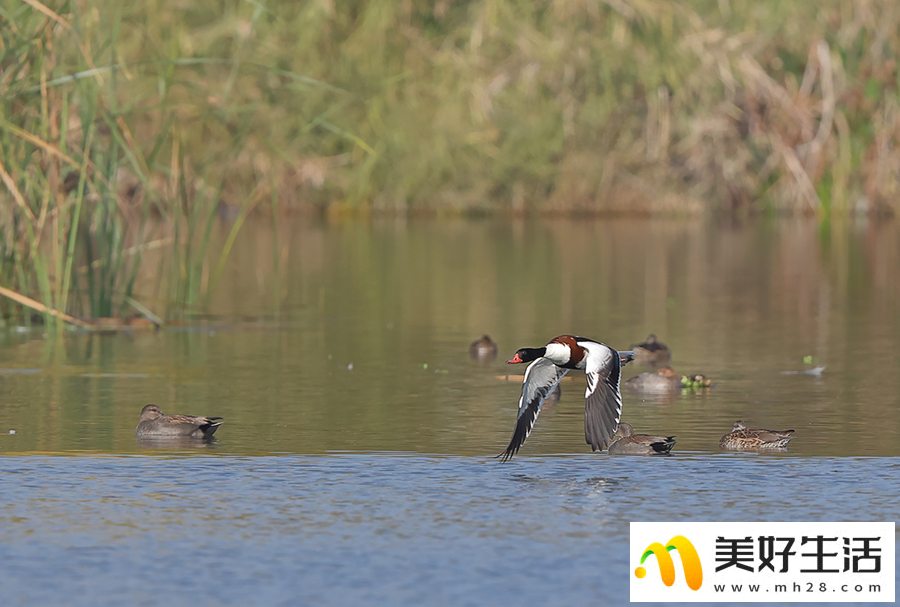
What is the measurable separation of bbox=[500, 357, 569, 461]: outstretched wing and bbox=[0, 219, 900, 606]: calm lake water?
203 mm

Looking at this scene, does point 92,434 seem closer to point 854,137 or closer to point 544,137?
point 544,137

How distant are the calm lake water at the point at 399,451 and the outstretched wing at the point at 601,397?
20cm

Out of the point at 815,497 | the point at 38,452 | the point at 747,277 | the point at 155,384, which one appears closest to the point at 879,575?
the point at 815,497

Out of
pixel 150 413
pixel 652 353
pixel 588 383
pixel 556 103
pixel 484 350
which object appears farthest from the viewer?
pixel 556 103

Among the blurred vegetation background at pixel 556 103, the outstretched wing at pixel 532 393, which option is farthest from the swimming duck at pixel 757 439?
the blurred vegetation background at pixel 556 103

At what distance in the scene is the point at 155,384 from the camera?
503 inches

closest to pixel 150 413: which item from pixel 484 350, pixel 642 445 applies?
pixel 642 445

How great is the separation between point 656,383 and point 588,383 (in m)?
3.42

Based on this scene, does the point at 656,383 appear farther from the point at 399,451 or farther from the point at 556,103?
the point at 556,103

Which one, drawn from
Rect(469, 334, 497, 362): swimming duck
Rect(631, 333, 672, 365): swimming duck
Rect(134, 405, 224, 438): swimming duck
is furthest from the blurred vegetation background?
Rect(134, 405, 224, 438): swimming duck

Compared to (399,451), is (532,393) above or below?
above

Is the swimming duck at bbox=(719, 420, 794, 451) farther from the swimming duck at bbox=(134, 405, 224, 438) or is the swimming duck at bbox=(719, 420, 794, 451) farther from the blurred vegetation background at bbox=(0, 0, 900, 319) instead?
the blurred vegetation background at bbox=(0, 0, 900, 319)

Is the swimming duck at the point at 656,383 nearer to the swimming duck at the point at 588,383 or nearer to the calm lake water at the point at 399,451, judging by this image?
the calm lake water at the point at 399,451

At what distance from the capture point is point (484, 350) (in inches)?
576
